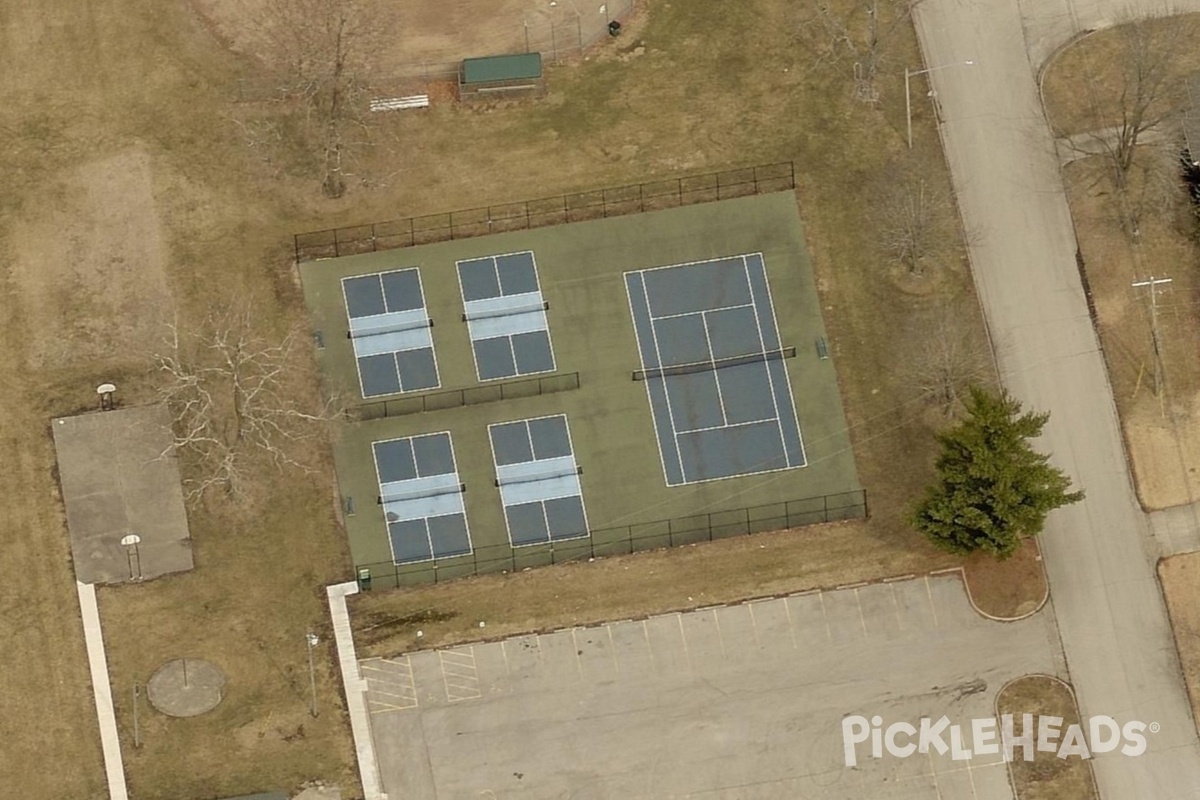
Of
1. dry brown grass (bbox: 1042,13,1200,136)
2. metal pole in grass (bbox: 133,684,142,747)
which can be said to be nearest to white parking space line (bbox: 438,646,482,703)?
metal pole in grass (bbox: 133,684,142,747)

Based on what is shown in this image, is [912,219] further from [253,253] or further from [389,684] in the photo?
[389,684]

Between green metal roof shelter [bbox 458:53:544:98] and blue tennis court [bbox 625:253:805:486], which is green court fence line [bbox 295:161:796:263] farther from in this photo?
green metal roof shelter [bbox 458:53:544:98]

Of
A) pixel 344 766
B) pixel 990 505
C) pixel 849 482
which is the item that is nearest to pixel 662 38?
pixel 849 482

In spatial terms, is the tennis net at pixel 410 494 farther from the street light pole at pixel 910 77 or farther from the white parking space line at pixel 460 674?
the street light pole at pixel 910 77

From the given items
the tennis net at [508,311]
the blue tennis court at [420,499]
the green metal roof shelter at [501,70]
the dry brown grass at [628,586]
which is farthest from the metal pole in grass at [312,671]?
the green metal roof shelter at [501,70]

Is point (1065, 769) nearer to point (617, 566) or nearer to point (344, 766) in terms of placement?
point (617, 566)

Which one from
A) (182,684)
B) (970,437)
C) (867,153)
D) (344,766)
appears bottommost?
(344,766)

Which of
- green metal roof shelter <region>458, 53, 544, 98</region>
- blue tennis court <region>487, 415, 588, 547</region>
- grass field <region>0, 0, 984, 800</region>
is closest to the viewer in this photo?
grass field <region>0, 0, 984, 800</region>
